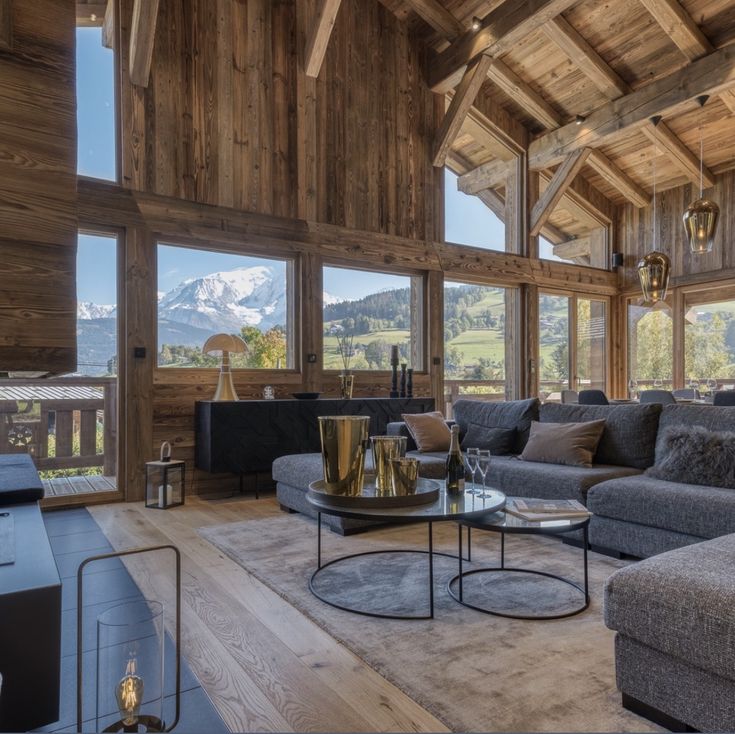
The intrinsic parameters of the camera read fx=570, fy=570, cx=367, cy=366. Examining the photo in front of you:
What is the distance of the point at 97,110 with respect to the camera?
465 centimetres

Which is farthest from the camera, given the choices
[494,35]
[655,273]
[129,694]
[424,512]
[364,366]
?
[364,366]

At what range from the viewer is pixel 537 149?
7094 mm

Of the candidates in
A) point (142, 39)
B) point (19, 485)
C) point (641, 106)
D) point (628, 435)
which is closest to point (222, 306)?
point (142, 39)

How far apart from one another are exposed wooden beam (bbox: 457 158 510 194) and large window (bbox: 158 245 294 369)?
270 cm

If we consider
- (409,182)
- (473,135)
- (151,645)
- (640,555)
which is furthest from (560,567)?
(473,135)

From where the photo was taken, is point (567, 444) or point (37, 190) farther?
point (567, 444)

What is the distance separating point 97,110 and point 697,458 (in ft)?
16.4

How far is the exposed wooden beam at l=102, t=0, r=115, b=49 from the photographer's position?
4.71m

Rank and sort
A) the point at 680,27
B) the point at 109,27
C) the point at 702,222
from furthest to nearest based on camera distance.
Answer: the point at 680,27 < the point at 109,27 < the point at 702,222

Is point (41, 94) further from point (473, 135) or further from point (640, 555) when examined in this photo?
point (473, 135)

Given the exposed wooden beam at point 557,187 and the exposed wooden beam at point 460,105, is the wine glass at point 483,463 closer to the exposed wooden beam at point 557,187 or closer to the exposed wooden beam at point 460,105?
the exposed wooden beam at point 460,105

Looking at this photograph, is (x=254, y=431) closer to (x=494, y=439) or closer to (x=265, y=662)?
(x=494, y=439)

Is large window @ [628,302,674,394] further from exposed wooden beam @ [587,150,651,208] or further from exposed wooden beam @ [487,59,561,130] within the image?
exposed wooden beam @ [487,59,561,130]

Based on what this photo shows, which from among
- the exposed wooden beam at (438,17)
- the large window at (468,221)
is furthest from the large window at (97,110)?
the large window at (468,221)
